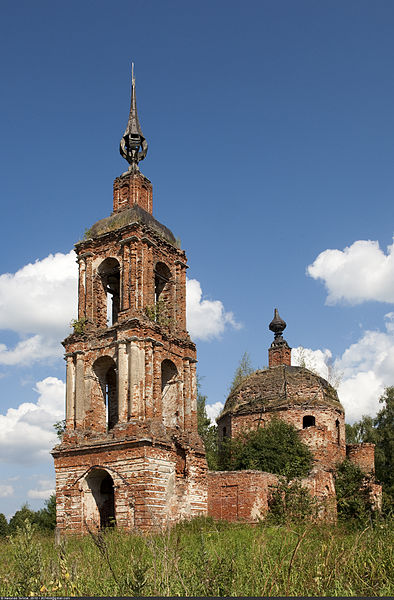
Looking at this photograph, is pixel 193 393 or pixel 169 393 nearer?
pixel 169 393

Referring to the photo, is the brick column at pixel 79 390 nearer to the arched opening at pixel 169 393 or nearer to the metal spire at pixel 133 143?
the arched opening at pixel 169 393

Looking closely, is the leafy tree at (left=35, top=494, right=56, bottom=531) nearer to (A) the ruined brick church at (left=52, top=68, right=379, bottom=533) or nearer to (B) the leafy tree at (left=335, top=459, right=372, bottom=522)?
(A) the ruined brick church at (left=52, top=68, right=379, bottom=533)

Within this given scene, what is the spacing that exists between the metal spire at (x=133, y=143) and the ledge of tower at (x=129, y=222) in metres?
2.15

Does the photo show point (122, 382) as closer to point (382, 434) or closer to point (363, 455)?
point (363, 455)

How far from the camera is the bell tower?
16.9 meters

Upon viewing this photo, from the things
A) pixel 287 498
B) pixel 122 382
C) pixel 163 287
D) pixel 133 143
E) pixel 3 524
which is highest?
pixel 133 143

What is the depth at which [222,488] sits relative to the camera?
62.0 feet

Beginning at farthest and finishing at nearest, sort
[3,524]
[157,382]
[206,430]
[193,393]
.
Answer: [3,524]
[206,430]
[193,393]
[157,382]

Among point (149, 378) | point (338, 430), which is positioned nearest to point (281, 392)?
point (338, 430)

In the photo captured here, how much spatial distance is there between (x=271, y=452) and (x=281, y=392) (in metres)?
3.55

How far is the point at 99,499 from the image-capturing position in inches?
713

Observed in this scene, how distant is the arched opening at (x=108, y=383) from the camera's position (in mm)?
19234

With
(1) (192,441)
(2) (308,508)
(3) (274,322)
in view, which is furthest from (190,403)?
(3) (274,322)

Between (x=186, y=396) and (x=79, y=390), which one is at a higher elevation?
(x=79, y=390)
